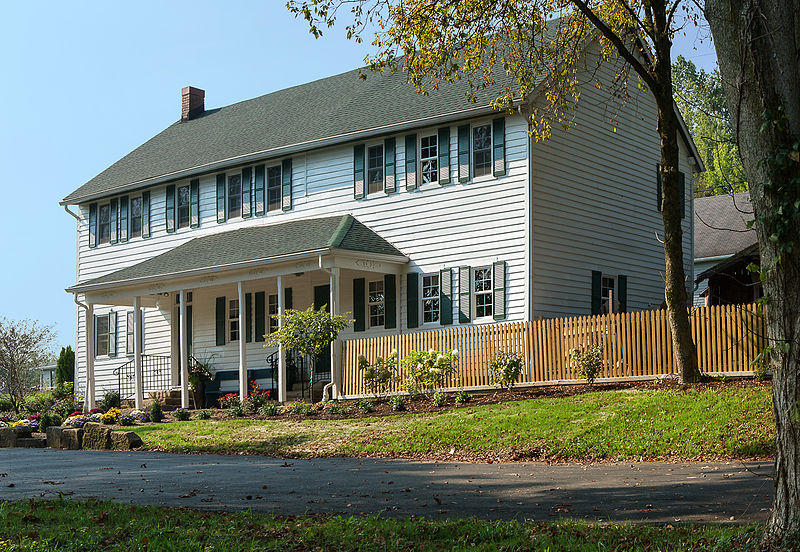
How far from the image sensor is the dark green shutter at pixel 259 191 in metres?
Answer: 26.6

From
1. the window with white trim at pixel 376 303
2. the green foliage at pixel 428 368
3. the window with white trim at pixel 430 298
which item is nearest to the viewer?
the green foliage at pixel 428 368

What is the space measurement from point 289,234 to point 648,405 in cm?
1226

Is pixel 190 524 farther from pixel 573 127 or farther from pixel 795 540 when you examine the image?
pixel 573 127

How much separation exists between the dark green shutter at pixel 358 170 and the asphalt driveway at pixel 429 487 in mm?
11353

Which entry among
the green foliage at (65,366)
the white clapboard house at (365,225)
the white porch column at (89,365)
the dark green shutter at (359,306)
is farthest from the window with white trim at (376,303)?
the green foliage at (65,366)

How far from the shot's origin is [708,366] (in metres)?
17.1

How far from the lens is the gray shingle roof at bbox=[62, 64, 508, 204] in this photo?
944 inches

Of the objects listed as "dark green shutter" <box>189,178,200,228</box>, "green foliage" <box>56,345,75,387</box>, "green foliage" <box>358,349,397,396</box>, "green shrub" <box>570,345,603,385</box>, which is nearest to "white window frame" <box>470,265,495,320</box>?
"green foliage" <box>358,349,397,396</box>

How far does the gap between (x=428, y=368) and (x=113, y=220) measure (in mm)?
15877

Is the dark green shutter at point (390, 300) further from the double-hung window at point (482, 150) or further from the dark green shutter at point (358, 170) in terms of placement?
the double-hung window at point (482, 150)

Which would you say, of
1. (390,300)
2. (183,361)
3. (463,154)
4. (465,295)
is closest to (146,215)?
(183,361)

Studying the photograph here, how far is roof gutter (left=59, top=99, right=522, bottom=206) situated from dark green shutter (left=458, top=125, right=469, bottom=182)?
389mm

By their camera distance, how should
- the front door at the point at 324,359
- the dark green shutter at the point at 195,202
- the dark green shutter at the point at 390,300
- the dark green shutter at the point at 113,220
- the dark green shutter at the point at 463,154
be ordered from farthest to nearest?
the dark green shutter at the point at 113,220, the dark green shutter at the point at 195,202, the front door at the point at 324,359, the dark green shutter at the point at 390,300, the dark green shutter at the point at 463,154

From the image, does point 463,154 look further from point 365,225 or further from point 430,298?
point 430,298
